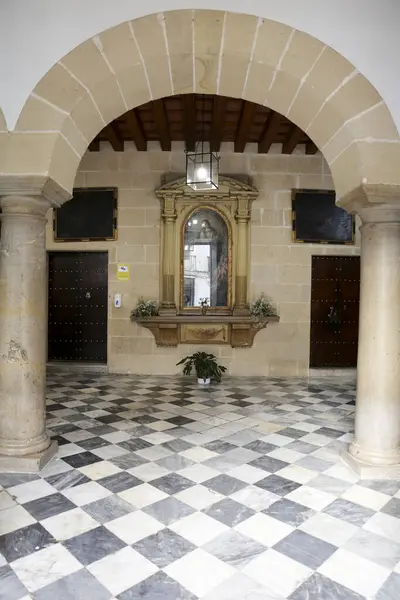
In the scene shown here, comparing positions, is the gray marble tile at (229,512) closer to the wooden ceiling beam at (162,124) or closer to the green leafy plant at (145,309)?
the green leafy plant at (145,309)

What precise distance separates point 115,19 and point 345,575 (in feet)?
11.6

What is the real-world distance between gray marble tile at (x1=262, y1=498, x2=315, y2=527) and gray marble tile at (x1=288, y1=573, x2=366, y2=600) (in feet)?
1.69

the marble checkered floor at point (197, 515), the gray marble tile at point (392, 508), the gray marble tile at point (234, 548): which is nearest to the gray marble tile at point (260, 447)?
the marble checkered floor at point (197, 515)

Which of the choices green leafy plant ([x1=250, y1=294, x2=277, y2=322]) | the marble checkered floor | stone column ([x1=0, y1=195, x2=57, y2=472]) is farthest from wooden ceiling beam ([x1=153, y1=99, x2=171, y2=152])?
the marble checkered floor

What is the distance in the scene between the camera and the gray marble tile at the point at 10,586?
1.90 meters

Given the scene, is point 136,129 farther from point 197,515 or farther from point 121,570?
point 121,570

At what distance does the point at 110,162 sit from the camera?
22.6ft

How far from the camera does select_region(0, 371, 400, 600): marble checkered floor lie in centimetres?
200

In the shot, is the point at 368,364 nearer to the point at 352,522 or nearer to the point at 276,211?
the point at 352,522

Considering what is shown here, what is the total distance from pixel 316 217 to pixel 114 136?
3.25 meters

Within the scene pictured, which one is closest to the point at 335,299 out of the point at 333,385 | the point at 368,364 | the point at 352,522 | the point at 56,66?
A: the point at 333,385

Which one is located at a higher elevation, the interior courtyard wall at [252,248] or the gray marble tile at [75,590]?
the interior courtyard wall at [252,248]

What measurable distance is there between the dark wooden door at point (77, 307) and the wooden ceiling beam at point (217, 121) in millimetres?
2510

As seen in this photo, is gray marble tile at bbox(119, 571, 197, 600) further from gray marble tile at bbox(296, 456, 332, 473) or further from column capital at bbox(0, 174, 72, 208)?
column capital at bbox(0, 174, 72, 208)
